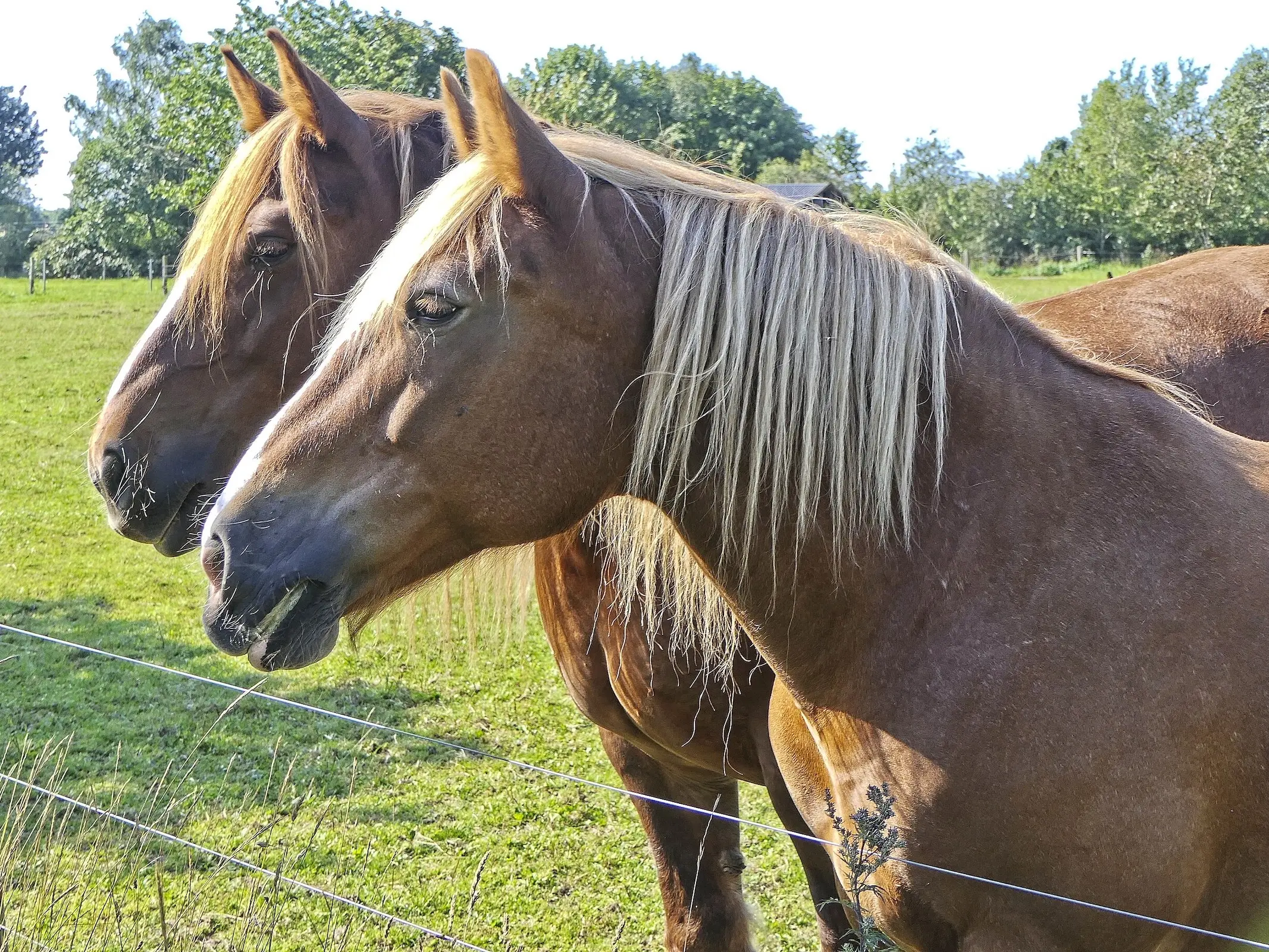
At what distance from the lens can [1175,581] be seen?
5.49ft

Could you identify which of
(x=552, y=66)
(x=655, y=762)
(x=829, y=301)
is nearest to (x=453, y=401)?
(x=829, y=301)

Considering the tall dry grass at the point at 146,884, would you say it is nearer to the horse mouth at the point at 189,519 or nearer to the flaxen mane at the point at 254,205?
the horse mouth at the point at 189,519

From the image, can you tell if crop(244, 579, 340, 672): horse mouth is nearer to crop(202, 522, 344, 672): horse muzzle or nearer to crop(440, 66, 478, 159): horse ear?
crop(202, 522, 344, 672): horse muzzle

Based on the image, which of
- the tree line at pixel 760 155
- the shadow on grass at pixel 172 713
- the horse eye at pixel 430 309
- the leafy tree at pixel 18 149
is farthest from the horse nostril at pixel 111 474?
the leafy tree at pixel 18 149

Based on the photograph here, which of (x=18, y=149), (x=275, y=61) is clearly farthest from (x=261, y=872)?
(x=18, y=149)

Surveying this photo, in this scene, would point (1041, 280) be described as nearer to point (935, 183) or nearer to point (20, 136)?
point (935, 183)

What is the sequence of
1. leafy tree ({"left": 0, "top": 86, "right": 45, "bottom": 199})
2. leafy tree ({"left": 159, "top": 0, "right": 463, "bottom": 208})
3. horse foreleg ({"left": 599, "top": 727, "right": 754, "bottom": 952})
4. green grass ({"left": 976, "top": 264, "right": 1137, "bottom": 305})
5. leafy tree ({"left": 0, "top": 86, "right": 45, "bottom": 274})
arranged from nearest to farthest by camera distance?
horse foreleg ({"left": 599, "top": 727, "right": 754, "bottom": 952})
leafy tree ({"left": 159, "top": 0, "right": 463, "bottom": 208})
green grass ({"left": 976, "top": 264, "right": 1137, "bottom": 305})
leafy tree ({"left": 0, "top": 86, "right": 45, "bottom": 274})
leafy tree ({"left": 0, "top": 86, "right": 45, "bottom": 199})

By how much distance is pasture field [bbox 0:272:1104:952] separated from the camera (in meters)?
3.13

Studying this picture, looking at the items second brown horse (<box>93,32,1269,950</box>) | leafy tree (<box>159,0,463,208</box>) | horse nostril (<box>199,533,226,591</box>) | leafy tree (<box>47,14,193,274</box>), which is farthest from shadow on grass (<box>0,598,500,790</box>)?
leafy tree (<box>47,14,193,274</box>)

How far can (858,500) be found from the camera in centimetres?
175

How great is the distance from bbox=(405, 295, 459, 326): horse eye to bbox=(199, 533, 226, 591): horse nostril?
1.60 feet

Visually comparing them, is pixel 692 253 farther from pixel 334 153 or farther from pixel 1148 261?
pixel 1148 261

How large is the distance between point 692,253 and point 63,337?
22.4m

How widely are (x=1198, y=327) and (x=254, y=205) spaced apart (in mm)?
2732
